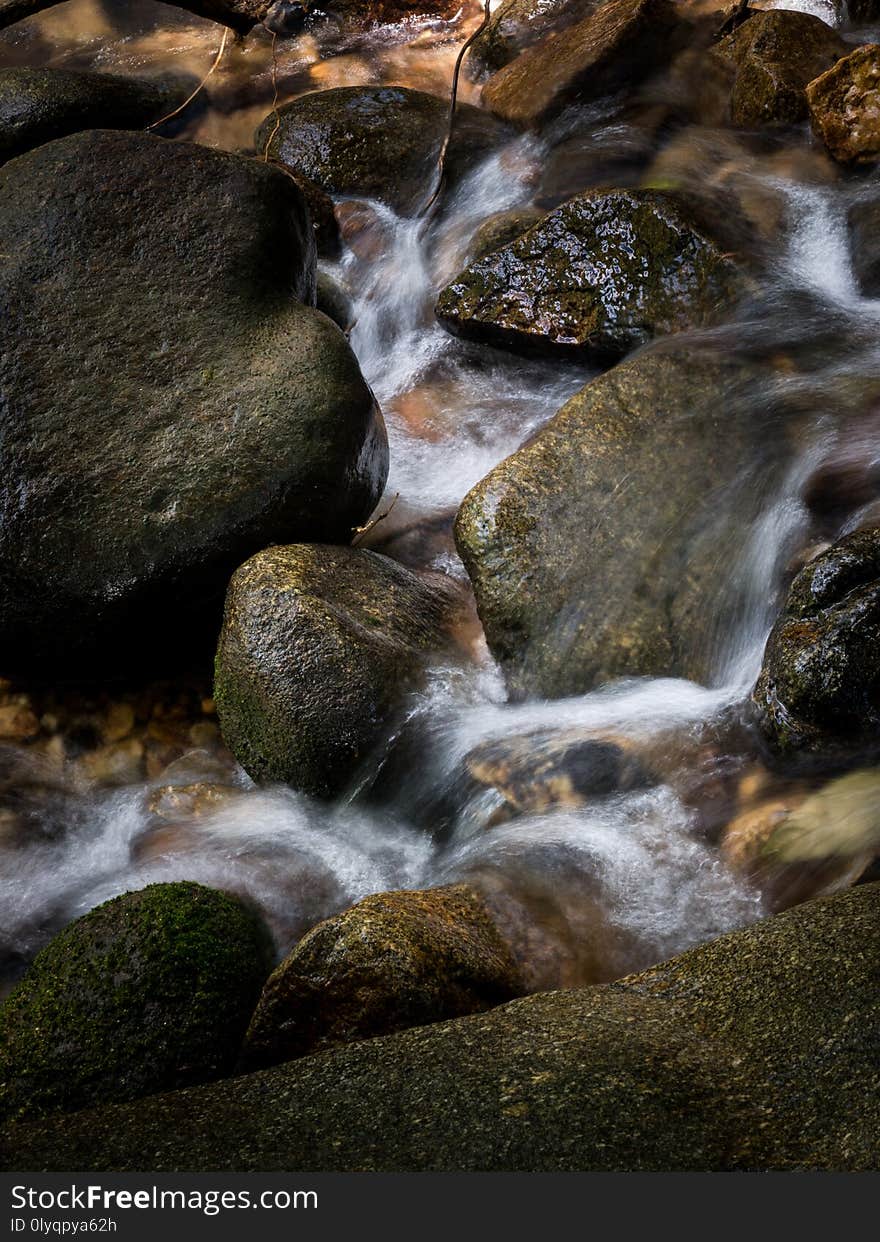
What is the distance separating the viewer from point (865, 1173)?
201cm

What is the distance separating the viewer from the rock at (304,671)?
14.5 feet

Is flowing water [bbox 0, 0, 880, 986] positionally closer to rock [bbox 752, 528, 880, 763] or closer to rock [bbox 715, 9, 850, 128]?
rock [bbox 752, 528, 880, 763]

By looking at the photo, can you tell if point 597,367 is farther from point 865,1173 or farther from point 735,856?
point 865,1173

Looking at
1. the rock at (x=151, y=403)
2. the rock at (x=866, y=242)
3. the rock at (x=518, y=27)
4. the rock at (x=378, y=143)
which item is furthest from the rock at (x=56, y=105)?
the rock at (x=866, y=242)

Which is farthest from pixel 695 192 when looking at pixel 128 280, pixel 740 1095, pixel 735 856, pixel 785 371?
pixel 740 1095

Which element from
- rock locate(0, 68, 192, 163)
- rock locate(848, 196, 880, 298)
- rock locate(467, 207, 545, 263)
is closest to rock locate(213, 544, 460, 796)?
rock locate(467, 207, 545, 263)

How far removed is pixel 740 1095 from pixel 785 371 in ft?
14.0

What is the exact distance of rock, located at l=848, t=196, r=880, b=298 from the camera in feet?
21.2

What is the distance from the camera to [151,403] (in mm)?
5066

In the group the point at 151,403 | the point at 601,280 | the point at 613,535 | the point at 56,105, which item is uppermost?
the point at 56,105

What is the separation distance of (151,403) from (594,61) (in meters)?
5.21

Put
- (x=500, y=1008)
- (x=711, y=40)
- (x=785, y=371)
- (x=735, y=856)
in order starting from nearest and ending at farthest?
(x=500, y=1008) < (x=735, y=856) < (x=785, y=371) < (x=711, y=40)

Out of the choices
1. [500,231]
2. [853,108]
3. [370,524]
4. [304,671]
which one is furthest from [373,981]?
[853,108]

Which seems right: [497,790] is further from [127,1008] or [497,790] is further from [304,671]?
[127,1008]
